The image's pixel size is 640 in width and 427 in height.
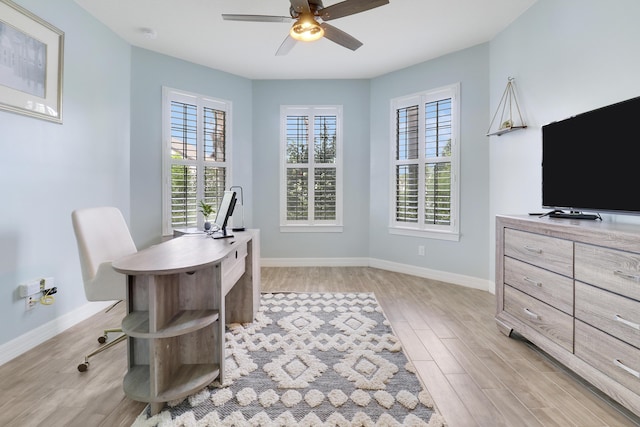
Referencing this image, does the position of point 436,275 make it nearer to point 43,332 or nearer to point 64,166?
point 43,332

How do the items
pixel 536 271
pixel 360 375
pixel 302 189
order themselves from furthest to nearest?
pixel 302 189 < pixel 536 271 < pixel 360 375

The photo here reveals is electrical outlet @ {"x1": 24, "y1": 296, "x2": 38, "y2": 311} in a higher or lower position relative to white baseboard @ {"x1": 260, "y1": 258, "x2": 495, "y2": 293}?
higher

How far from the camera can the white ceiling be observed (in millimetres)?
2822

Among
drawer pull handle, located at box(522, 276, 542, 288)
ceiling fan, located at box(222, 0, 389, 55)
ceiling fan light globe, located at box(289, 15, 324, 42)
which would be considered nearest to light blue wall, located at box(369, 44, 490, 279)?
drawer pull handle, located at box(522, 276, 542, 288)

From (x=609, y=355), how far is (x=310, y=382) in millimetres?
1585

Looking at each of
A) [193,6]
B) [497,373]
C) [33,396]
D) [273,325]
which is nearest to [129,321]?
[33,396]

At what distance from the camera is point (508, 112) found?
3184mm

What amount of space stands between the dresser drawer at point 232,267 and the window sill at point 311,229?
7.00 feet

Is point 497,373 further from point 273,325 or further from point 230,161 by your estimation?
point 230,161

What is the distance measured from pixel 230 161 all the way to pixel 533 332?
12.9ft

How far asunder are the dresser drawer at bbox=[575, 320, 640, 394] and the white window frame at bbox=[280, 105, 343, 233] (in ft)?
10.6

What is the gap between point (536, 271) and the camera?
81.1 inches

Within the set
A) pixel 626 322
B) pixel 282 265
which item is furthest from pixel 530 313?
pixel 282 265

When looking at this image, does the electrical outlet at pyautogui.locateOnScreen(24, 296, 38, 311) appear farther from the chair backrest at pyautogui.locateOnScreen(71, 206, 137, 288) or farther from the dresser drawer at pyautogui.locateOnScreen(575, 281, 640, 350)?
the dresser drawer at pyautogui.locateOnScreen(575, 281, 640, 350)
